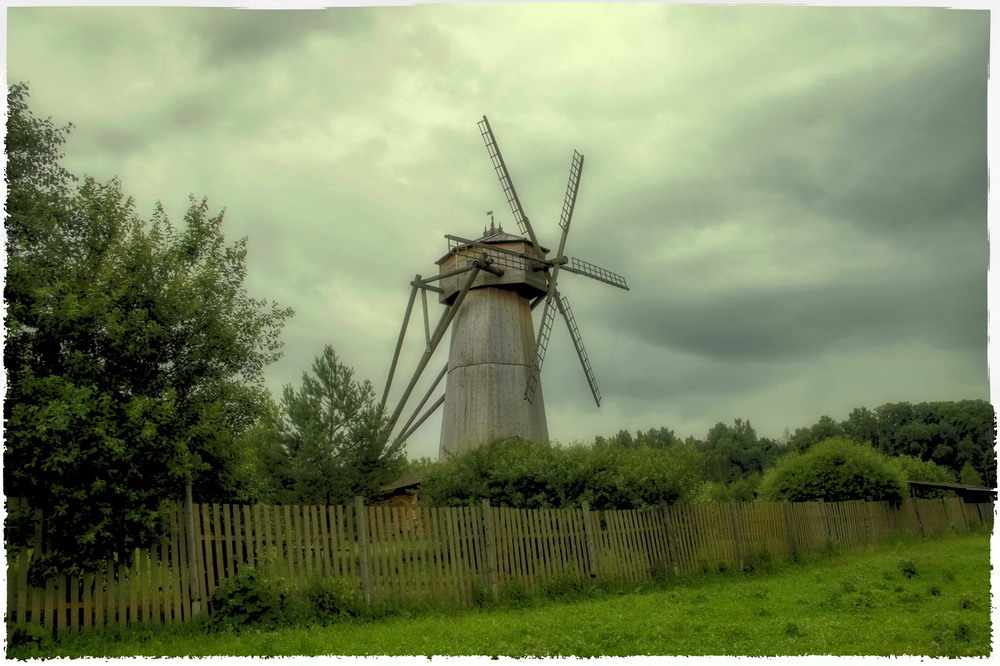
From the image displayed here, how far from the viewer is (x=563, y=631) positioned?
1013 cm

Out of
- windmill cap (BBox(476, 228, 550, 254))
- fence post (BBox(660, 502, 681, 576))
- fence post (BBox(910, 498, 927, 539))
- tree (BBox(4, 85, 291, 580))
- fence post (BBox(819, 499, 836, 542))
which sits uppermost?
windmill cap (BBox(476, 228, 550, 254))

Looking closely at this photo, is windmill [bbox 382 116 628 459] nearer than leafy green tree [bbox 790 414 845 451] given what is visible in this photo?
Yes

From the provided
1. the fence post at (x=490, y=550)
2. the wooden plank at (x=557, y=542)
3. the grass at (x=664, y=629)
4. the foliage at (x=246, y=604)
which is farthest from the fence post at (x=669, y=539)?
the foliage at (x=246, y=604)

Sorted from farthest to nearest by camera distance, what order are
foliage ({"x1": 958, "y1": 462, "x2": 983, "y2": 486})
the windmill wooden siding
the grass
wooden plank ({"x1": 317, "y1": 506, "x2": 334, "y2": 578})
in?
1. foliage ({"x1": 958, "y1": 462, "x2": 983, "y2": 486})
2. the windmill wooden siding
3. wooden plank ({"x1": 317, "y1": 506, "x2": 334, "y2": 578})
4. the grass

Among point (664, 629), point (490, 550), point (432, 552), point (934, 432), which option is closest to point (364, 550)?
point (432, 552)

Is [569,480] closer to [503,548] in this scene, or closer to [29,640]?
[503,548]

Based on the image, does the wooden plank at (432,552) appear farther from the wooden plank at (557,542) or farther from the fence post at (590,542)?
the fence post at (590,542)

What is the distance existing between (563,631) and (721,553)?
8.92m

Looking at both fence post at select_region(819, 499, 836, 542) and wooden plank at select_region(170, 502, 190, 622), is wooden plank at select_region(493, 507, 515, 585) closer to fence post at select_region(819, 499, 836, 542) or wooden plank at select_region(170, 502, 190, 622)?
wooden plank at select_region(170, 502, 190, 622)

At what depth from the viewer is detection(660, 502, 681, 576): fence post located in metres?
16.8

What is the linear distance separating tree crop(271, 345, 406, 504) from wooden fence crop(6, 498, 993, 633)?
930cm

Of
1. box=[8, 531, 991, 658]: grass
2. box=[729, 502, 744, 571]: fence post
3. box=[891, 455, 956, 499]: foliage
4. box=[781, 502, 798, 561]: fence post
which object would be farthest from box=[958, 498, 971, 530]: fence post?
box=[8, 531, 991, 658]: grass

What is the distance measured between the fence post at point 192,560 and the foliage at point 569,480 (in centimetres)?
793

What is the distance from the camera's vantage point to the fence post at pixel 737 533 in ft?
60.6
